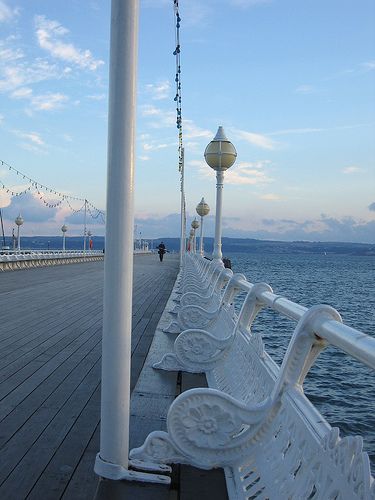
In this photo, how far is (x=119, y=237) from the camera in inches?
95.0

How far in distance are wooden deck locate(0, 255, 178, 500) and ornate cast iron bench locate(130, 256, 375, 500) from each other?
49 centimetres

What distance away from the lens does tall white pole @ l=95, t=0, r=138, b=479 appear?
2.36 metres

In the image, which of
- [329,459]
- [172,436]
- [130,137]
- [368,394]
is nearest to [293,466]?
[329,459]

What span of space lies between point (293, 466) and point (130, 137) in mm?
1551

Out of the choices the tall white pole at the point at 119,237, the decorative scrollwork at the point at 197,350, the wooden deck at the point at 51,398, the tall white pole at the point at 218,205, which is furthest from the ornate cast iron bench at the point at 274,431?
the tall white pole at the point at 218,205

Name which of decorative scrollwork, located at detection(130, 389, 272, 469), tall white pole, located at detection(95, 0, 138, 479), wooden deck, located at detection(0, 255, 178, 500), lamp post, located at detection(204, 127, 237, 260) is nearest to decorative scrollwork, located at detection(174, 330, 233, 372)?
wooden deck, located at detection(0, 255, 178, 500)

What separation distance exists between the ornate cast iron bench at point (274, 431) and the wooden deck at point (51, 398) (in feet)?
1.59

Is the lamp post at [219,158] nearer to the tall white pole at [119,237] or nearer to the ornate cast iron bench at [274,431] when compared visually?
the ornate cast iron bench at [274,431]

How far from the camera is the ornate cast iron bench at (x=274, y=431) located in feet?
Result: 5.12

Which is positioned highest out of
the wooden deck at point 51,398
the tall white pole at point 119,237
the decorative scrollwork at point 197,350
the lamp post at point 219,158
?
the lamp post at point 219,158

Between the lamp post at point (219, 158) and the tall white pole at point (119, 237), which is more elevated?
the lamp post at point (219, 158)

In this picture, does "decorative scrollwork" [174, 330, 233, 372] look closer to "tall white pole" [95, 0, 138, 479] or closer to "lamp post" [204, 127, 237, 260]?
"tall white pole" [95, 0, 138, 479]

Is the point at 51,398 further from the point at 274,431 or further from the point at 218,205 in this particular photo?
the point at 218,205

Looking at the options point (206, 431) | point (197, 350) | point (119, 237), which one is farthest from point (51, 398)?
point (119, 237)
